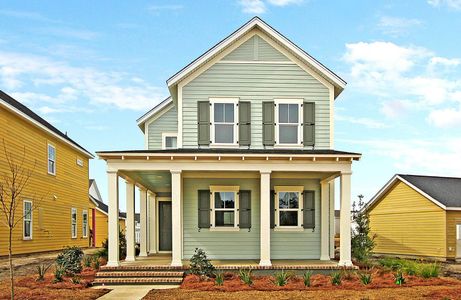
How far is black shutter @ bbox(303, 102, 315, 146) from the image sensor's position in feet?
60.1

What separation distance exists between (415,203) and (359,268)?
14023 mm

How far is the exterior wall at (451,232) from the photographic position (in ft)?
87.6

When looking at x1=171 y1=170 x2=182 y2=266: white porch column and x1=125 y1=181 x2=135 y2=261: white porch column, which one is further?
x1=125 y1=181 x2=135 y2=261: white porch column

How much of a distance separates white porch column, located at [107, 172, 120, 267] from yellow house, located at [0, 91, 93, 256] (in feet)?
22.7

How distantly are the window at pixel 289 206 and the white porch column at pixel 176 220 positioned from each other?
4.17 meters

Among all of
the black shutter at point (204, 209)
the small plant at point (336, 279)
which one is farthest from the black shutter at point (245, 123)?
the small plant at point (336, 279)

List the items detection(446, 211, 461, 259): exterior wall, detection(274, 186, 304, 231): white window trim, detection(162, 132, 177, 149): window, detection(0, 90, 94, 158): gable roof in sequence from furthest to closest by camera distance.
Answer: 1. detection(446, 211, 461, 259): exterior wall
2. detection(0, 90, 94, 158): gable roof
3. detection(162, 132, 177, 149): window
4. detection(274, 186, 304, 231): white window trim

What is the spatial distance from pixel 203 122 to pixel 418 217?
1660 centimetres

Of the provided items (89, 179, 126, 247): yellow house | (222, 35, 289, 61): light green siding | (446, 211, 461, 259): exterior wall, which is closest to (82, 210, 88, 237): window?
(89, 179, 126, 247): yellow house

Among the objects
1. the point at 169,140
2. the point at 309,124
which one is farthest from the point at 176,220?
the point at 169,140

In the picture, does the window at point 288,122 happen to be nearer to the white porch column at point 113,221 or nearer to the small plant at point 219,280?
the small plant at point 219,280

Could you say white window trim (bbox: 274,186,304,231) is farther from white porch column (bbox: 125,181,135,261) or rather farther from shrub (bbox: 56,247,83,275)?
shrub (bbox: 56,247,83,275)

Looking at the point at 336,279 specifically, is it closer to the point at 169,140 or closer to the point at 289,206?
the point at 289,206

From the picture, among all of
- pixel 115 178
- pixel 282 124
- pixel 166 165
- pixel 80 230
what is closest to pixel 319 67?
pixel 282 124
